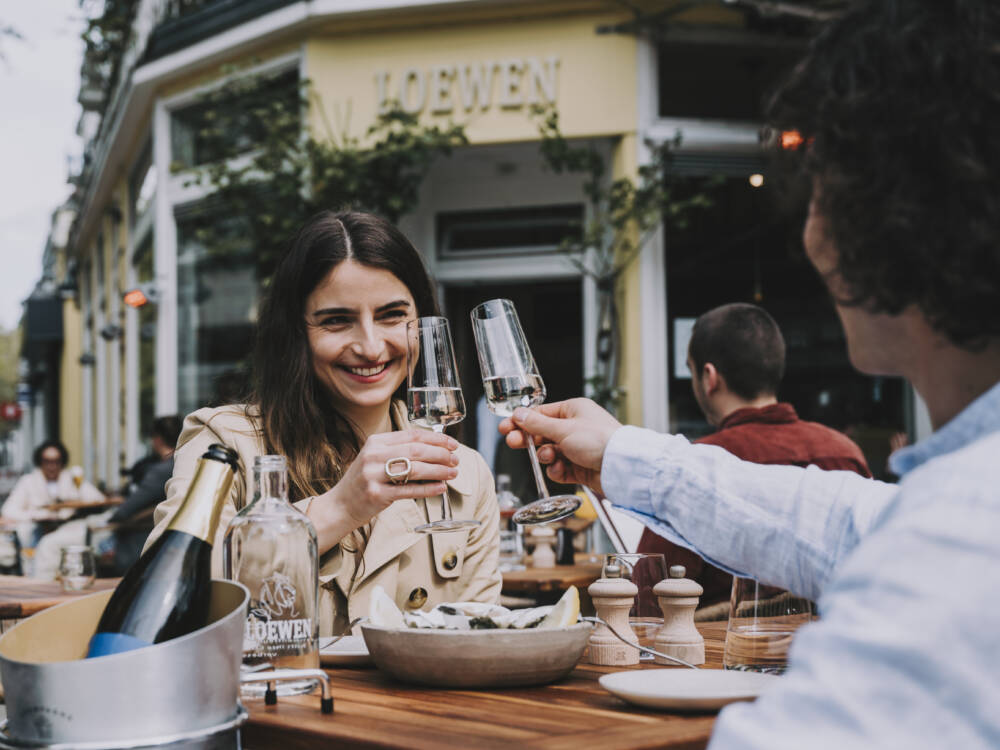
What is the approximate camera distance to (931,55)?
33.5 inches

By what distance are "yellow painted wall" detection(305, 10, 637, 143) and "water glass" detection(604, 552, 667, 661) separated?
5895mm

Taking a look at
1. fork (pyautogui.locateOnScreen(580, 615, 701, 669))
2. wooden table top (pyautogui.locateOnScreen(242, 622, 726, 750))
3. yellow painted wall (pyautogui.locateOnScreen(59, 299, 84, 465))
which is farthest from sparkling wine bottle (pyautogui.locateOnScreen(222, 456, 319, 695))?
yellow painted wall (pyautogui.locateOnScreen(59, 299, 84, 465))

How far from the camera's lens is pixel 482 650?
4.39 ft

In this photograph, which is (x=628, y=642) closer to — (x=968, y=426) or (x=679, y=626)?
(x=679, y=626)

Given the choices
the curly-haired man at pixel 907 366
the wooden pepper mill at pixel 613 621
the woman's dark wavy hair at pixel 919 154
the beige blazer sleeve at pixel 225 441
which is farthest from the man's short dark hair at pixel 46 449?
→ the woman's dark wavy hair at pixel 919 154

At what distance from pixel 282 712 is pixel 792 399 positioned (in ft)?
21.2

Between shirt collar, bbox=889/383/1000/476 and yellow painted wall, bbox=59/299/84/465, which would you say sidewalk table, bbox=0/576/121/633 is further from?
yellow painted wall, bbox=59/299/84/465

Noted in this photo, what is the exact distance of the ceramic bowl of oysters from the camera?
134 cm

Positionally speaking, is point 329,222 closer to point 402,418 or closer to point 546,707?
point 402,418

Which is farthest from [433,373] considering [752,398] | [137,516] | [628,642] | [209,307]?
[209,307]

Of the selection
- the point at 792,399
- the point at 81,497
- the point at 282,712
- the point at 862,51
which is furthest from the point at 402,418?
the point at 81,497

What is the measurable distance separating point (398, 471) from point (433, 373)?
0.22m

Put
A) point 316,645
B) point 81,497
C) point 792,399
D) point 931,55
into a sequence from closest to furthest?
point 931,55
point 316,645
point 792,399
point 81,497

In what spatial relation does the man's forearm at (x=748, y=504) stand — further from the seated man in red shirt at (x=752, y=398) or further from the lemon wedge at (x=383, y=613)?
the seated man in red shirt at (x=752, y=398)
